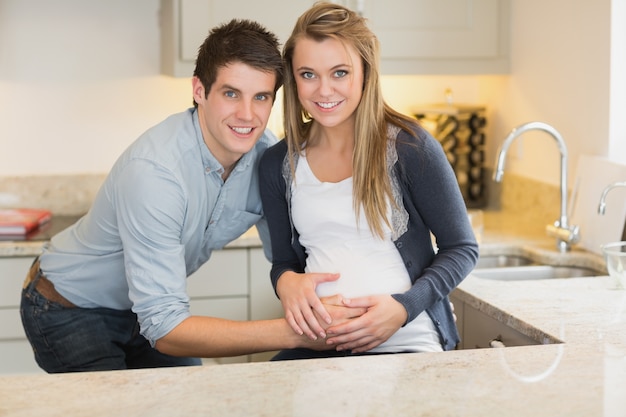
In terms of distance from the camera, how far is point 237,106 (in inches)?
79.0

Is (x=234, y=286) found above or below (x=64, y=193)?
below

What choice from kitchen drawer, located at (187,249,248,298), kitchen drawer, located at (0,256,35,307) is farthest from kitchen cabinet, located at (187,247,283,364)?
kitchen drawer, located at (0,256,35,307)

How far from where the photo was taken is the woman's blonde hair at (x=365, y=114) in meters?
2.01

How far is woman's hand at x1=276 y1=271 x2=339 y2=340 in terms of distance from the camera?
197 cm

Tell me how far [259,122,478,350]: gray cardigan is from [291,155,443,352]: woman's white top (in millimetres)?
29

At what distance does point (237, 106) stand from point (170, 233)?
0.31 meters

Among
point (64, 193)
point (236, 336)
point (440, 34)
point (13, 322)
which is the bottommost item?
point (13, 322)

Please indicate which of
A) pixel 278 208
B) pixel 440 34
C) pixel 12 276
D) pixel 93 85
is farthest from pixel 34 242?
pixel 440 34

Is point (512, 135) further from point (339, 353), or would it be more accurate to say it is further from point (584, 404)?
point (584, 404)

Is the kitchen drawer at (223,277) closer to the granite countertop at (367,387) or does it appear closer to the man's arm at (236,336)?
the man's arm at (236,336)

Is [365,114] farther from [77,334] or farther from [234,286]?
[234,286]

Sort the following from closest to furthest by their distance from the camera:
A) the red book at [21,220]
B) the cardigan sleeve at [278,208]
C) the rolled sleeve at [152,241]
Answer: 1. the rolled sleeve at [152,241]
2. the cardigan sleeve at [278,208]
3. the red book at [21,220]

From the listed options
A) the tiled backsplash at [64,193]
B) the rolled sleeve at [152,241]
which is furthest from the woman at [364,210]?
the tiled backsplash at [64,193]

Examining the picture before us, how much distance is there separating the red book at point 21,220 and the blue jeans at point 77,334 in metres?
0.82
